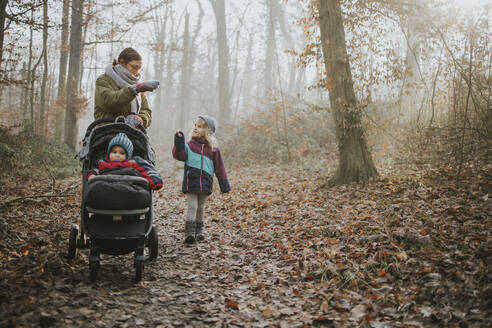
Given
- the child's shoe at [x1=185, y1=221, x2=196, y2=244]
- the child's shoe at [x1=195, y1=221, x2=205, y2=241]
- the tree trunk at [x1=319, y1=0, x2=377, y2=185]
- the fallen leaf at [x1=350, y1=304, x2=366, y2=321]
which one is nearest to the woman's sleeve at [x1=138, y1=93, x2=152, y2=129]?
the child's shoe at [x1=185, y1=221, x2=196, y2=244]

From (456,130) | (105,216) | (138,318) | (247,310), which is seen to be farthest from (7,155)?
(456,130)

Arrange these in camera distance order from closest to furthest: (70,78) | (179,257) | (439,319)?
(439,319) → (179,257) → (70,78)

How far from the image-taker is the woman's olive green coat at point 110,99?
14.0 ft

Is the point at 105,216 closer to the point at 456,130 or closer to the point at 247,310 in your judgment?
the point at 247,310

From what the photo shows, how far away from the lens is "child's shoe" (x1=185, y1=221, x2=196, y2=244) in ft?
18.5

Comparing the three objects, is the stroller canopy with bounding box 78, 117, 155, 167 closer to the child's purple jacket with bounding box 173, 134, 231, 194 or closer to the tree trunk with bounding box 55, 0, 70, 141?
the child's purple jacket with bounding box 173, 134, 231, 194

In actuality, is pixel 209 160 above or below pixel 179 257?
above

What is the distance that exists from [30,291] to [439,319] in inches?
148

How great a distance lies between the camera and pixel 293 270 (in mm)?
4383

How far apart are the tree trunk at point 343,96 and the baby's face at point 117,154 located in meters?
5.49

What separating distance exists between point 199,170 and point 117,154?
1820 millimetres

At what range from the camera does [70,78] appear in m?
14.7

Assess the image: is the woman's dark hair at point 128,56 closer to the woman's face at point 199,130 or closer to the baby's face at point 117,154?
the baby's face at point 117,154

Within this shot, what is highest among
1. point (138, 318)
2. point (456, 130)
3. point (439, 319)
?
point (456, 130)
